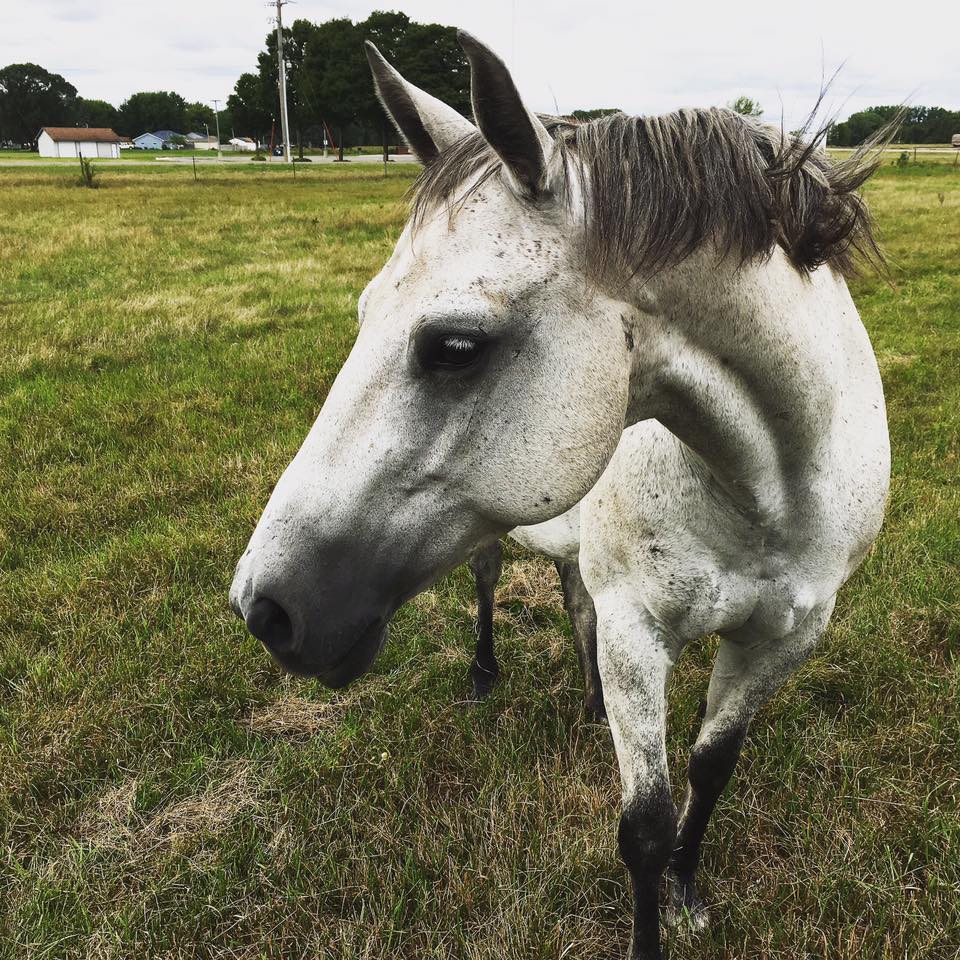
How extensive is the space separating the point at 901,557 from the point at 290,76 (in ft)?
213

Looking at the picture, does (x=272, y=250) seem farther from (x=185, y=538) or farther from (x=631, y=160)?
(x=631, y=160)

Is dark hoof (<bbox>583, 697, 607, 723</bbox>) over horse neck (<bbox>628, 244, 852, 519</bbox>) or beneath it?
beneath

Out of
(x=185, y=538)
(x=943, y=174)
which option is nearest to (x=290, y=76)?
(x=943, y=174)

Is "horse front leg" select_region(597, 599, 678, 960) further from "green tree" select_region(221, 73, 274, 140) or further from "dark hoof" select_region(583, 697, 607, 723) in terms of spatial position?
"green tree" select_region(221, 73, 274, 140)

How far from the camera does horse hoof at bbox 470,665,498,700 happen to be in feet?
11.0

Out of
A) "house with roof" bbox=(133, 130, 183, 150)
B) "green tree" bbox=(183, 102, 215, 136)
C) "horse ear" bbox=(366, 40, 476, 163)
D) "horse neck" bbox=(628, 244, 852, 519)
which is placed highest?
"green tree" bbox=(183, 102, 215, 136)

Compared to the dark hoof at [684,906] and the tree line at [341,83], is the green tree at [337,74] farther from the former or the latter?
the dark hoof at [684,906]

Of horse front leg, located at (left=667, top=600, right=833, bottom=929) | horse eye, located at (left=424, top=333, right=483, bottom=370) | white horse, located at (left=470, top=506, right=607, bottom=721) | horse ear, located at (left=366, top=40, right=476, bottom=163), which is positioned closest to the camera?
horse eye, located at (left=424, top=333, right=483, bottom=370)

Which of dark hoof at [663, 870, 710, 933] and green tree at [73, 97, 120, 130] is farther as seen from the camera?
green tree at [73, 97, 120, 130]

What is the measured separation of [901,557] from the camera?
399 centimetres

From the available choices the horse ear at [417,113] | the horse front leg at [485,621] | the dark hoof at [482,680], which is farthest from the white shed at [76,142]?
the horse ear at [417,113]

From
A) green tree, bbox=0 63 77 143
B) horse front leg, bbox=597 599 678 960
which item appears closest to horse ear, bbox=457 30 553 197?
horse front leg, bbox=597 599 678 960

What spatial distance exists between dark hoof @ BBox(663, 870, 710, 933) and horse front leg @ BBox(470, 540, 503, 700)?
119 cm

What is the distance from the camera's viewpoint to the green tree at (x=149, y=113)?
102562mm
